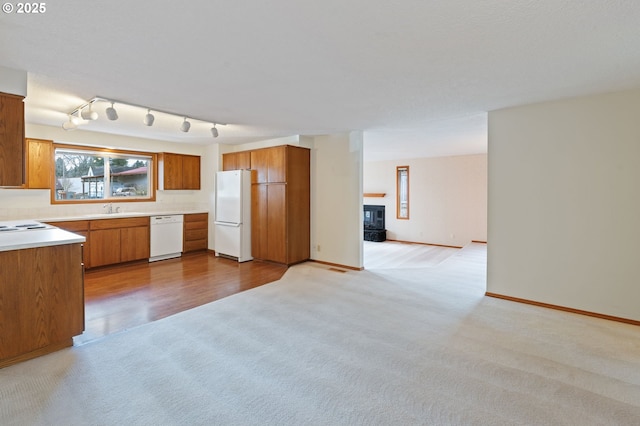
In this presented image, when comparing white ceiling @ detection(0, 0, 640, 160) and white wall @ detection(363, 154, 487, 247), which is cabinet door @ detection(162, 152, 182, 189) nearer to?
white ceiling @ detection(0, 0, 640, 160)

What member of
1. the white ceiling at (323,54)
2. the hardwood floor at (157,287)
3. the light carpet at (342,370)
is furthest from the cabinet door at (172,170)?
the light carpet at (342,370)

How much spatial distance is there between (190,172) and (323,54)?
5249 millimetres

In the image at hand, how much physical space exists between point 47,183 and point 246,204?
308 centimetres

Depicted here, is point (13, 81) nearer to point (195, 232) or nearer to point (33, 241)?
point (33, 241)

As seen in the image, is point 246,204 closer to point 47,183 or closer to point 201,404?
point 47,183

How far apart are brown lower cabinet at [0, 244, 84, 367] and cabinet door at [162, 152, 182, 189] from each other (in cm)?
387

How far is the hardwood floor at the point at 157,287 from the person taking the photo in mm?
3203

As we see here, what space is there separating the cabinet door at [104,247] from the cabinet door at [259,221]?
7.47 feet

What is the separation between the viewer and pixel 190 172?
6.71m

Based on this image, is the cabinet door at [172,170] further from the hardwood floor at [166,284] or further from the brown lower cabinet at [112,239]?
the hardwood floor at [166,284]

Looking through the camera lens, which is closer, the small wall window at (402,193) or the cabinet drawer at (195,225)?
the cabinet drawer at (195,225)

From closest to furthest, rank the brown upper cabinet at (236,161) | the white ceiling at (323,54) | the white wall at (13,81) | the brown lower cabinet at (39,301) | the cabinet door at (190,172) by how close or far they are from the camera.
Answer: the white ceiling at (323,54) → the brown lower cabinet at (39,301) → the white wall at (13,81) → the brown upper cabinet at (236,161) → the cabinet door at (190,172)

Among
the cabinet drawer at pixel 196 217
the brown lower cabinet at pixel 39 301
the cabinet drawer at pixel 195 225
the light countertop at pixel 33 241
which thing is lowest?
the brown lower cabinet at pixel 39 301

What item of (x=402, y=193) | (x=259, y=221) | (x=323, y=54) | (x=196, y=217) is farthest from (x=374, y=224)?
(x=323, y=54)
